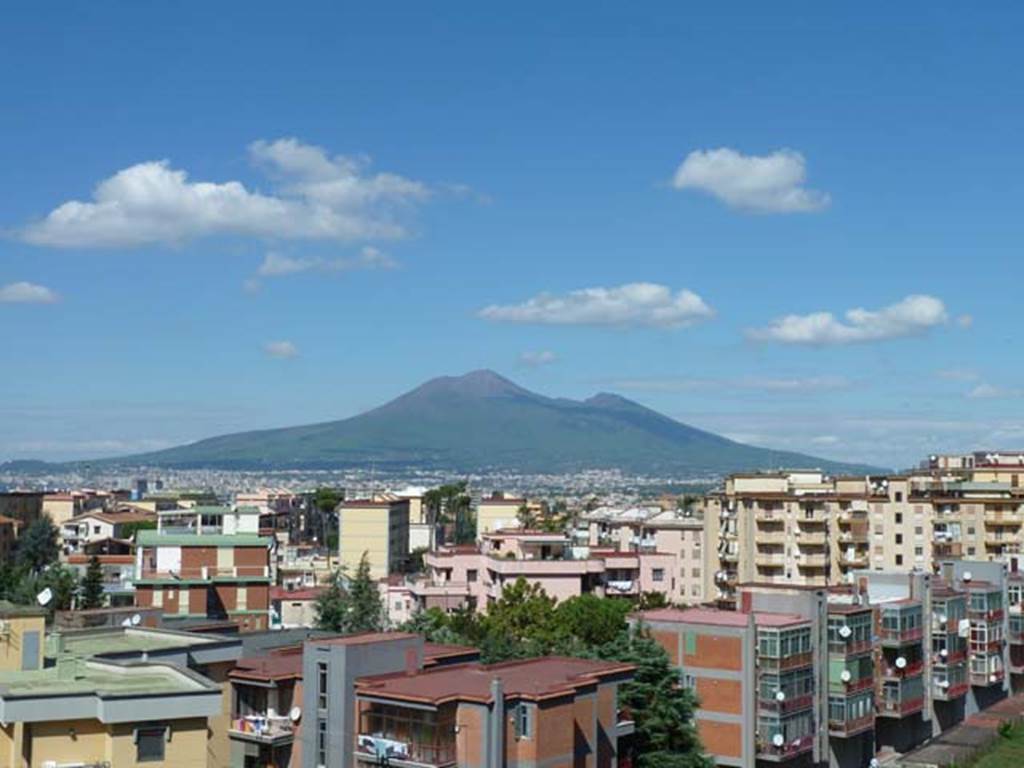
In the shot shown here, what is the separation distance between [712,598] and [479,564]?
16.6 meters

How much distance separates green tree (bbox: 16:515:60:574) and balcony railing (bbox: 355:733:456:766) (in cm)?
6223

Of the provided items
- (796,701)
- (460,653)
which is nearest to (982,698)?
(796,701)

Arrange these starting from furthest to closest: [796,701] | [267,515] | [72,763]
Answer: [267,515]
[796,701]
[72,763]

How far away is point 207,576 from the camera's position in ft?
159

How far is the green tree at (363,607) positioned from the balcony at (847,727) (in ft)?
56.7

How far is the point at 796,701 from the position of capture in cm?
3728

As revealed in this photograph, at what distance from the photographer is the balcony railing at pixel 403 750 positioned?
84.5ft

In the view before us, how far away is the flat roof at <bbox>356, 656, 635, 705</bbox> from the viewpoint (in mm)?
25906

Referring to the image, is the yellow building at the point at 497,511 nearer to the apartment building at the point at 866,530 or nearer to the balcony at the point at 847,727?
the apartment building at the point at 866,530

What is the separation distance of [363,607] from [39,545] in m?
44.1

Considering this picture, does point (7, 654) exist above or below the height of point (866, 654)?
above

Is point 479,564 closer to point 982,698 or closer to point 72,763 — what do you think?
point 982,698

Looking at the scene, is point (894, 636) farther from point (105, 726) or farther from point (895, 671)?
point (105, 726)

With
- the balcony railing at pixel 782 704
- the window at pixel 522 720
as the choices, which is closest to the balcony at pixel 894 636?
the balcony railing at pixel 782 704
